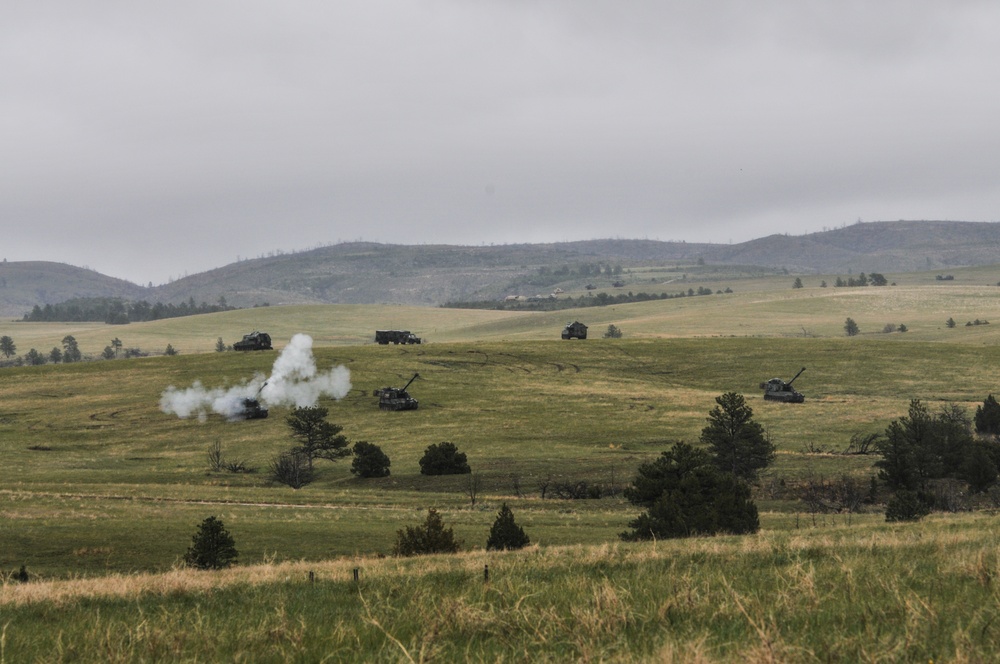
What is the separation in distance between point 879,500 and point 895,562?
3707 centimetres

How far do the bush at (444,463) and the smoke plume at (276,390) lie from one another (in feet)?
125

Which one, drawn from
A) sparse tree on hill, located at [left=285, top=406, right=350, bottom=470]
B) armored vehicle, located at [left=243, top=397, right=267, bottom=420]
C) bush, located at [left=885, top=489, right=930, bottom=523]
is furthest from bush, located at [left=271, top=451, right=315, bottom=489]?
bush, located at [left=885, top=489, right=930, bottom=523]

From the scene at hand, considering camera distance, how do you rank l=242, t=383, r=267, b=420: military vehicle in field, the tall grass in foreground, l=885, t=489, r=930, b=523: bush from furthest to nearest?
l=242, t=383, r=267, b=420: military vehicle in field < l=885, t=489, r=930, b=523: bush < the tall grass in foreground

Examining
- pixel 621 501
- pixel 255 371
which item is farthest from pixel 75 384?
pixel 621 501

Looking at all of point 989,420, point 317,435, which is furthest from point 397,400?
point 989,420

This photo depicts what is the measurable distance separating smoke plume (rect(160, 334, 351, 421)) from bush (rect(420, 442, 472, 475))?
3821 cm

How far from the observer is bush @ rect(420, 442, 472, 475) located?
61250 mm

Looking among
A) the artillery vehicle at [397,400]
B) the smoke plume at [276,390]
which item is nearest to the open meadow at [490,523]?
the artillery vehicle at [397,400]

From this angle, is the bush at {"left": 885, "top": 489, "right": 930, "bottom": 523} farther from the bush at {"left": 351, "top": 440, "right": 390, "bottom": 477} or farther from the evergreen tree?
the evergreen tree

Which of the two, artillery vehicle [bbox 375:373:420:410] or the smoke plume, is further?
the smoke plume

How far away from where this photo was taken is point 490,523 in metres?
39.0

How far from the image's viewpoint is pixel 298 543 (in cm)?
3369

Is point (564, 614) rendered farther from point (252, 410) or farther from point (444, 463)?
point (252, 410)

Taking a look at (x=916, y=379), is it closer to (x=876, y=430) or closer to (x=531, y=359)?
(x=876, y=430)
